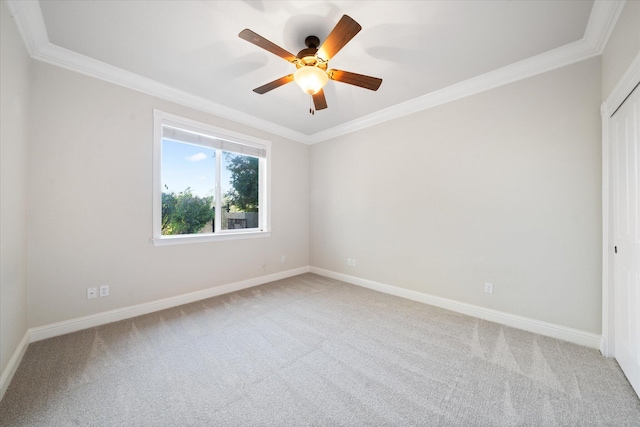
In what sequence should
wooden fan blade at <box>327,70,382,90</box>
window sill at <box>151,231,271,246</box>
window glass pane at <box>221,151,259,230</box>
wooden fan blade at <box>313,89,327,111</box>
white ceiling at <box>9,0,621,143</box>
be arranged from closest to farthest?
white ceiling at <box>9,0,621,143</box>
wooden fan blade at <box>327,70,382,90</box>
wooden fan blade at <box>313,89,327,111</box>
window sill at <box>151,231,271,246</box>
window glass pane at <box>221,151,259,230</box>

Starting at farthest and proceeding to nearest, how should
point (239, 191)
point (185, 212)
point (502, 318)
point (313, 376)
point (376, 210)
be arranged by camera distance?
point (239, 191) < point (376, 210) < point (185, 212) < point (502, 318) < point (313, 376)

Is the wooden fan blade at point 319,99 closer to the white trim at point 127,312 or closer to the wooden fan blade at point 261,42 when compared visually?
the wooden fan blade at point 261,42

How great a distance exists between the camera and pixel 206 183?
3.48 metres

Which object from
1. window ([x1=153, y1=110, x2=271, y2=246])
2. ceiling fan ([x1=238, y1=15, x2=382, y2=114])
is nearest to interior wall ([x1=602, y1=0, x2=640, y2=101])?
ceiling fan ([x1=238, y1=15, x2=382, y2=114])

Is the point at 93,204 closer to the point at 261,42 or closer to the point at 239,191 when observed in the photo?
the point at 239,191

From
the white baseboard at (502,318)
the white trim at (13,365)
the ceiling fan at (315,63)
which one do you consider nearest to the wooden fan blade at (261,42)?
the ceiling fan at (315,63)

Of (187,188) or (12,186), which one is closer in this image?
(12,186)

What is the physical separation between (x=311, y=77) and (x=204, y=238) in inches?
98.1

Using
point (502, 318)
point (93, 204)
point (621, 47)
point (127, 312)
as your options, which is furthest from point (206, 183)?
point (621, 47)

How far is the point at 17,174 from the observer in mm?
1903

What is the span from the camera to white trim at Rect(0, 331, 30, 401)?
1.57 meters

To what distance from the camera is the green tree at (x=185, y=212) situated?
3104 millimetres

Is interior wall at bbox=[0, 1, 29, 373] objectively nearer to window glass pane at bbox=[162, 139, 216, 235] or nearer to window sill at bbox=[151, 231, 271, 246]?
window sill at bbox=[151, 231, 271, 246]

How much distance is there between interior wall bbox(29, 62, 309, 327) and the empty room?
0.02 metres
